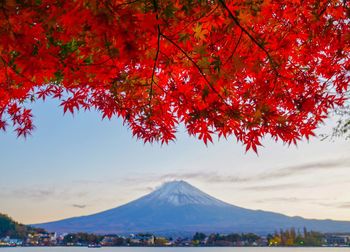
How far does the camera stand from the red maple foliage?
328cm

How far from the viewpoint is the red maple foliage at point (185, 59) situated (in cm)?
328

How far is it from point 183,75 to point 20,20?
3128 millimetres

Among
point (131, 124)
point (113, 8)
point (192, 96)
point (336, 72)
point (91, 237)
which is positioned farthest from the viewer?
point (91, 237)

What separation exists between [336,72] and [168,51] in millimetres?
3324

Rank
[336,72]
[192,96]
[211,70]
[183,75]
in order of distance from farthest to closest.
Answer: [336,72] < [183,75] < [192,96] < [211,70]

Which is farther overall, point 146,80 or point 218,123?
point 146,80

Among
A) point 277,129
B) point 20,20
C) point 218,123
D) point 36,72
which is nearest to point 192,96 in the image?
→ point 218,123

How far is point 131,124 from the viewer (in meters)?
6.75

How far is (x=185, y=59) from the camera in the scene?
504 cm

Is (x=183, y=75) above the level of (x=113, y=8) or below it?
above

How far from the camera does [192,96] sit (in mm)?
5461

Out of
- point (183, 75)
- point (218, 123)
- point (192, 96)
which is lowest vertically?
point (218, 123)

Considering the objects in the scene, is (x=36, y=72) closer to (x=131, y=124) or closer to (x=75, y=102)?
(x=75, y=102)

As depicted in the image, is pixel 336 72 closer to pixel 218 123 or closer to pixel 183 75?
pixel 183 75
